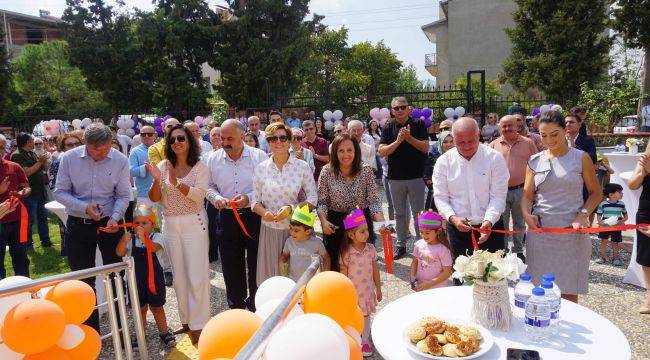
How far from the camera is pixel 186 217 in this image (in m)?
3.79

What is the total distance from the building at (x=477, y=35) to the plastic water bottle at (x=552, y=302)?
3253 centimetres

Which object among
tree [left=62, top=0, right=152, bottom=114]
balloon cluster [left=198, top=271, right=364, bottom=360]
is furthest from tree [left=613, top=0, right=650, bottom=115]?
tree [left=62, top=0, right=152, bottom=114]

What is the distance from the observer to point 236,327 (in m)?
1.59

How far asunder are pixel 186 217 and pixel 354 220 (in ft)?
4.85

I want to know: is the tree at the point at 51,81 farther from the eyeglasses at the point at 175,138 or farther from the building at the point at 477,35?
the eyeglasses at the point at 175,138

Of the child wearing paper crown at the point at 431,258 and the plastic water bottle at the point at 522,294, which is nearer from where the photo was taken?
the plastic water bottle at the point at 522,294

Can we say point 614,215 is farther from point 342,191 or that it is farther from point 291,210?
point 291,210

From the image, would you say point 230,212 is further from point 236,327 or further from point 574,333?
point 574,333

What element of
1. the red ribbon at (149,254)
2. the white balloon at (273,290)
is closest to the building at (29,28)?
the red ribbon at (149,254)

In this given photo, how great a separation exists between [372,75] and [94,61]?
21509 millimetres

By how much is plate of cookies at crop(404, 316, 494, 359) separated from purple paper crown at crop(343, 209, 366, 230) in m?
1.28

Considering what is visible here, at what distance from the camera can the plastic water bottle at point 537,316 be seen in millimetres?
2172

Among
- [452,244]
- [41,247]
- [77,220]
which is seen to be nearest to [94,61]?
[41,247]

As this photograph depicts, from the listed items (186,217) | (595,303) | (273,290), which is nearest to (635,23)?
(595,303)
